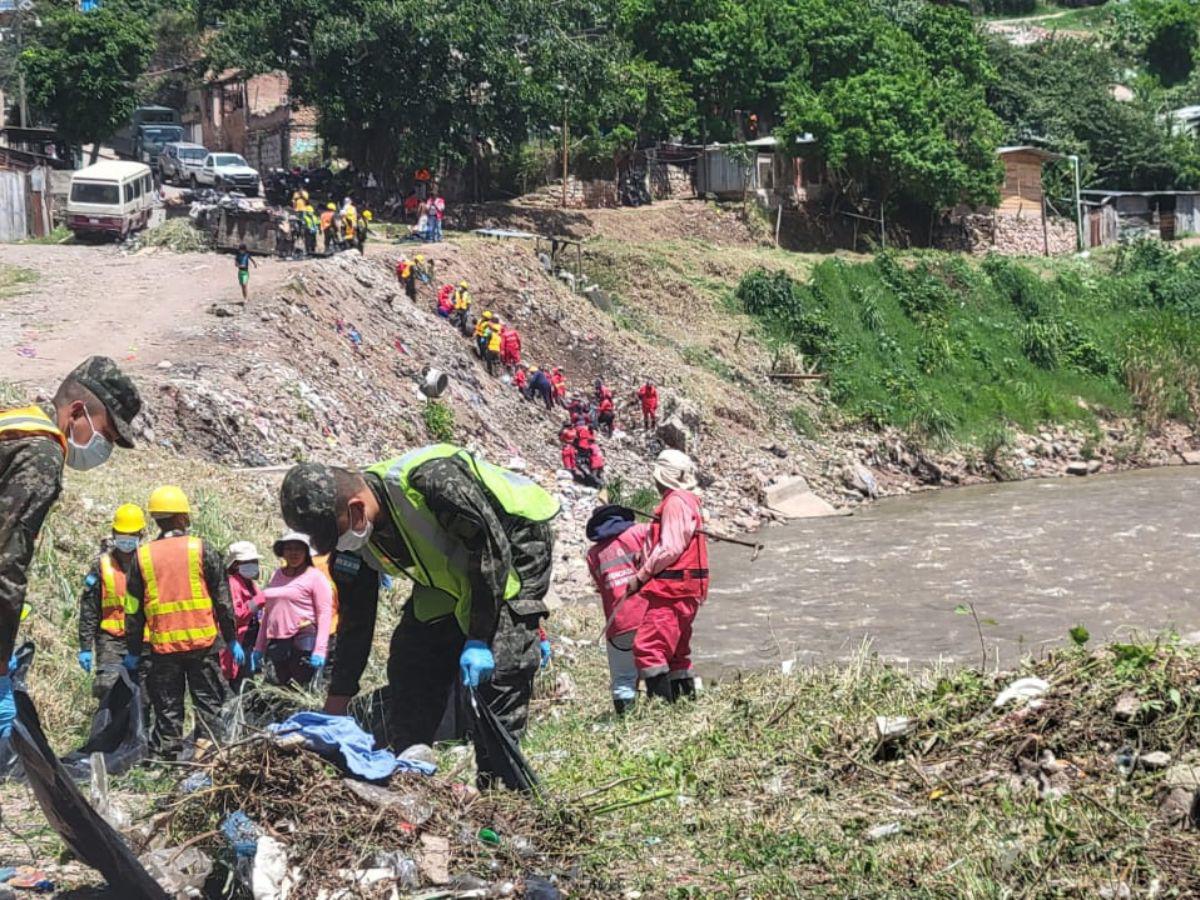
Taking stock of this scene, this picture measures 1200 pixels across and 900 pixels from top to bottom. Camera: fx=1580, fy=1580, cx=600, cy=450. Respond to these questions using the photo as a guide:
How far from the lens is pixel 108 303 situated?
68.2 feet

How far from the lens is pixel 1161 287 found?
35.4m

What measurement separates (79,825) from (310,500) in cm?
128

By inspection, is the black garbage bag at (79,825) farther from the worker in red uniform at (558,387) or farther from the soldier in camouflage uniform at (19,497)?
the worker in red uniform at (558,387)

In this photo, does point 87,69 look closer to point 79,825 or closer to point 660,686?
point 660,686

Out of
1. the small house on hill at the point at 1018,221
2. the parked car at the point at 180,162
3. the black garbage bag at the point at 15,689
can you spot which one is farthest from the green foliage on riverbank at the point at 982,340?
the black garbage bag at the point at 15,689

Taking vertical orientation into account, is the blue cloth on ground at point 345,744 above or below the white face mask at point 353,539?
below

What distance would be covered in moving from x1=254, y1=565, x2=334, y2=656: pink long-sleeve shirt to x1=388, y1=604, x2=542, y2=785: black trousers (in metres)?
1.90

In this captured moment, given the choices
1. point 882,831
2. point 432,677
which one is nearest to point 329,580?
point 432,677

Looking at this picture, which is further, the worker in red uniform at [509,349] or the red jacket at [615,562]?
the worker in red uniform at [509,349]

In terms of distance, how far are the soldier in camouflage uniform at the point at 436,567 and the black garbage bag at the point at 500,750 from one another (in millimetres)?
76

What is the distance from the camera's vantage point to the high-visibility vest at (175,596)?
22.8ft

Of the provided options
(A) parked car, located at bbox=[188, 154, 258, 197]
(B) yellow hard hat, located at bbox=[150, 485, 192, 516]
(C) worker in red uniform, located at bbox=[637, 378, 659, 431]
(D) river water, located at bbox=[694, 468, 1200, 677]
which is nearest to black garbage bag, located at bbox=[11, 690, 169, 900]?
(B) yellow hard hat, located at bbox=[150, 485, 192, 516]

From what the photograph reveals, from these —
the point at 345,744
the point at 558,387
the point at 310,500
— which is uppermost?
the point at 310,500

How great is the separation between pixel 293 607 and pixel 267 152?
121 feet
